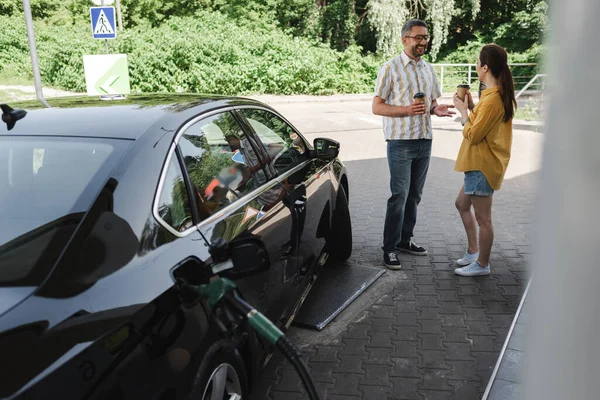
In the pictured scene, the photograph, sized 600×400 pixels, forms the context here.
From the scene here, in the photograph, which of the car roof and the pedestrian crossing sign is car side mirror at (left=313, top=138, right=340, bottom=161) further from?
the pedestrian crossing sign

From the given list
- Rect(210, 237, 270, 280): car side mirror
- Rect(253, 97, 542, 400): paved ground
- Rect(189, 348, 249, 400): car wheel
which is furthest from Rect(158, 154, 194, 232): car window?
Rect(253, 97, 542, 400): paved ground

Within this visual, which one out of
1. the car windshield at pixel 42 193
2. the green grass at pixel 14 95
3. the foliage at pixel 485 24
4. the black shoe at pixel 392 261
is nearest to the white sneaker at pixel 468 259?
the black shoe at pixel 392 261

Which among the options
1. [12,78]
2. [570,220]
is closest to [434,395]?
[570,220]

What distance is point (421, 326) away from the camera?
3.98 metres

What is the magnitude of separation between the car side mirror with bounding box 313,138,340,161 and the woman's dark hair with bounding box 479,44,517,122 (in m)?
1.28

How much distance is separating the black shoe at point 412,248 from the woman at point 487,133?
81cm

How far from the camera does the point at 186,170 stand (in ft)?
8.18

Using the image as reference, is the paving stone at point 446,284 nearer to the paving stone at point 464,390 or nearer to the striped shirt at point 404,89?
the striped shirt at point 404,89

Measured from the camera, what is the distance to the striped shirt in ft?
15.4

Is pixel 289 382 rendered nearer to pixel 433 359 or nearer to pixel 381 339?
pixel 381 339

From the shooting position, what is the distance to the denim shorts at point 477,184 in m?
4.37

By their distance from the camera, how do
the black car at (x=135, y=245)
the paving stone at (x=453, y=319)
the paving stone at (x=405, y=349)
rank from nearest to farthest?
1. the black car at (x=135, y=245)
2. the paving stone at (x=405, y=349)
3. the paving stone at (x=453, y=319)

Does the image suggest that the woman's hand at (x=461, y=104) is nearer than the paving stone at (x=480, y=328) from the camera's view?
No

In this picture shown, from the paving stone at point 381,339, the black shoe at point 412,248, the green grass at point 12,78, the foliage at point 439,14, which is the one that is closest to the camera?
the paving stone at point 381,339
